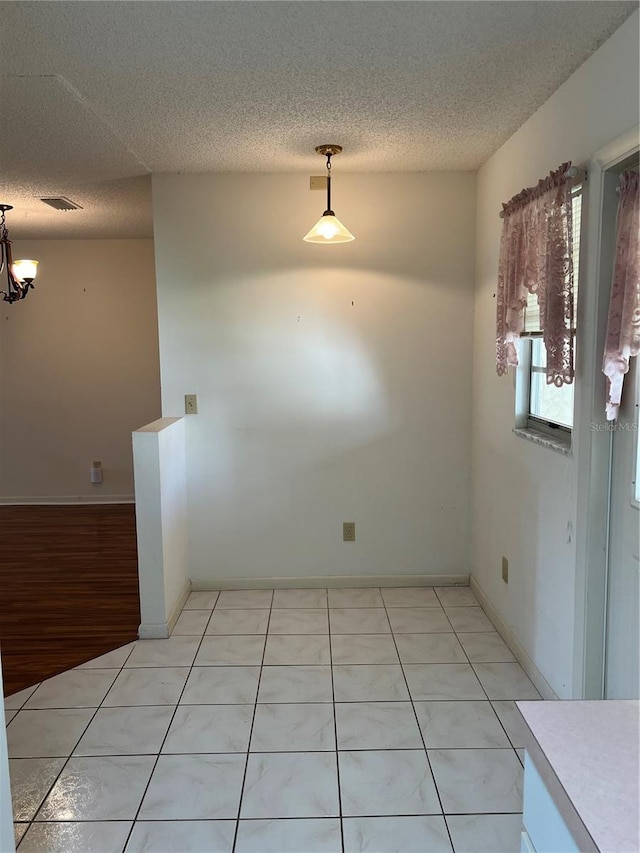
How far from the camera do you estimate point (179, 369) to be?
3508mm

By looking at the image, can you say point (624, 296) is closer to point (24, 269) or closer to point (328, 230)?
point (328, 230)

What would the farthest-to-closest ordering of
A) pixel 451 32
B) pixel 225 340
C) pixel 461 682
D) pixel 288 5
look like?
1. pixel 225 340
2. pixel 461 682
3. pixel 451 32
4. pixel 288 5

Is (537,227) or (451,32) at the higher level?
(451,32)

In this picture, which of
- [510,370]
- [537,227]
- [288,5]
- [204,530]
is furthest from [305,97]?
[204,530]

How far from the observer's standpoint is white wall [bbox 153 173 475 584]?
11.2 feet

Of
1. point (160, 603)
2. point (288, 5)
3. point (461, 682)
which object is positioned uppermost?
point (288, 5)

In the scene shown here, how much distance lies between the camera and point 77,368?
552 cm

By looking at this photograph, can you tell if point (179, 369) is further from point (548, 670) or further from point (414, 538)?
point (548, 670)

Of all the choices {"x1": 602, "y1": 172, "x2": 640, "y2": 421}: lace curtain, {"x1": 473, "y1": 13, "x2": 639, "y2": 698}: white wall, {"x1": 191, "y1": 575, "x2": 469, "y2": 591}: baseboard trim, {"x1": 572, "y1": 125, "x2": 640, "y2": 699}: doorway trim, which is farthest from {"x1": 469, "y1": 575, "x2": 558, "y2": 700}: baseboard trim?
{"x1": 602, "y1": 172, "x2": 640, "y2": 421}: lace curtain

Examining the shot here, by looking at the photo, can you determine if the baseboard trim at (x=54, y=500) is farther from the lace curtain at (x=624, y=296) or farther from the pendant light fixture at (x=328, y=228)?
the lace curtain at (x=624, y=296)

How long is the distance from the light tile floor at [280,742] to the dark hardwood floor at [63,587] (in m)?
0.23

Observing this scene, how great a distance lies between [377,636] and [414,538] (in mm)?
785

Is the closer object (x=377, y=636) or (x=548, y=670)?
(x=548, y=670)

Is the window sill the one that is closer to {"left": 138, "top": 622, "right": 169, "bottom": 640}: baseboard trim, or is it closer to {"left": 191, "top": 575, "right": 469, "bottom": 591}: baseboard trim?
{"left": 191, "top": 575, "right": 469, "bottom": 591}: baseboard trim
